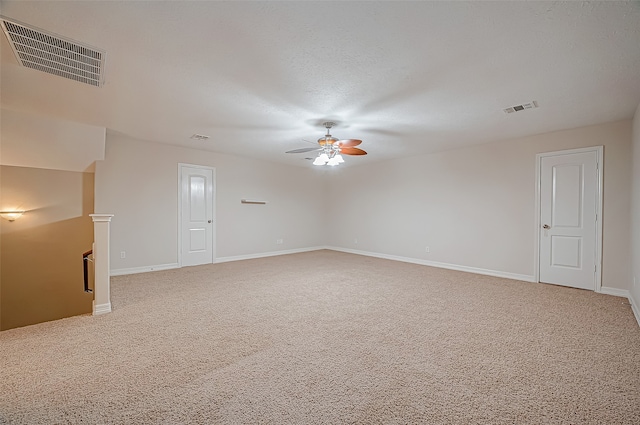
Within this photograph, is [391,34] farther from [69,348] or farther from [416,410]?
[69,348]

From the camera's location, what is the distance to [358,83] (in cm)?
280

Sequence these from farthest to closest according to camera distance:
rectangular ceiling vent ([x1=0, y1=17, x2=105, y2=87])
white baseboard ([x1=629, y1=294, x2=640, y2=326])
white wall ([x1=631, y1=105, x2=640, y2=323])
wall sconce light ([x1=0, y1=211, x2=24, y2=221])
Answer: wall sconce light ([x1=0, y1=211, x2=24, y2=221]) < white wall ([x1=631, y1=105, x2=640, y2=323]) < white baseboard ([x1=629, y1=294, x2=640, y2=326]) < rectangular ceiling vent ([x1=0, y1=17, x2=105, y2=87])

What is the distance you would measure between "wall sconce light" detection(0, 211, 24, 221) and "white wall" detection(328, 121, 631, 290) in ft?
22.9

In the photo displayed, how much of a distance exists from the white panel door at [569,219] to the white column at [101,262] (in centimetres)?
633

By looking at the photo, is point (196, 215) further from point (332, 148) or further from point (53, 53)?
point (53, 53)

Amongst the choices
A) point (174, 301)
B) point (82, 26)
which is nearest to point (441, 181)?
point (174, 301)

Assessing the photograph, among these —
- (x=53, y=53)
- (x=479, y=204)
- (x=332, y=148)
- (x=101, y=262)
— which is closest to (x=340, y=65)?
(x=332, y=148)

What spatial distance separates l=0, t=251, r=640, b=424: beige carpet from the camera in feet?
5.36

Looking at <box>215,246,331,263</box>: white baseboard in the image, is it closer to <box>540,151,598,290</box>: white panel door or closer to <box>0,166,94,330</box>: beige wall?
<box>0,166,94,330</box>: beige wall

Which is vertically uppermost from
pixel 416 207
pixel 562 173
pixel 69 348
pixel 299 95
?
pixel 299 95

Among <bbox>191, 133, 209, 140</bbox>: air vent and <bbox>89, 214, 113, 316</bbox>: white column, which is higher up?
<bbox>191, 133, 209, 140</bbox>: air vent

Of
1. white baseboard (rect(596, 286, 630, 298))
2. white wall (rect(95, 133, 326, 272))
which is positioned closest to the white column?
white wall (rect(95, 133, 326, 272))

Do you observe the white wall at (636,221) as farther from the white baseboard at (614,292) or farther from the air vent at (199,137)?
the air vent at (199,137)

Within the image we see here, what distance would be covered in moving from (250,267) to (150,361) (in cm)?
358
